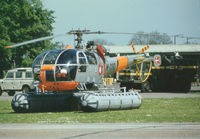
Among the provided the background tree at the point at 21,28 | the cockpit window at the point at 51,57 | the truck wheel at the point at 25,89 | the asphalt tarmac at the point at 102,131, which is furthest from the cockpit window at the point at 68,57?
the background tree at the point at 21,28

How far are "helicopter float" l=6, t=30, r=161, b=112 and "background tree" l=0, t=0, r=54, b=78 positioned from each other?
2823 centimetres

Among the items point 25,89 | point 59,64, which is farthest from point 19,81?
point 59,64

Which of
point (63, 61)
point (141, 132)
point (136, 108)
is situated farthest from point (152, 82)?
point (141, 132)

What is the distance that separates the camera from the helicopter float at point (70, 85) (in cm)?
1592

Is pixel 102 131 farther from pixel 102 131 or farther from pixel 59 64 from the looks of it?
pixel 59 64

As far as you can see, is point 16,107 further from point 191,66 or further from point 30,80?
point 191,66

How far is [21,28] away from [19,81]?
16216 mm

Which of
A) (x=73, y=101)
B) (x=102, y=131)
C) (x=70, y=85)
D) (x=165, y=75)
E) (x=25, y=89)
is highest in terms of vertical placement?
(x=165, y=75)

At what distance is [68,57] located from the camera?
16297mm

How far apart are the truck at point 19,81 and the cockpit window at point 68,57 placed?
14843 mm

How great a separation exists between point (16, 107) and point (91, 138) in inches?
300

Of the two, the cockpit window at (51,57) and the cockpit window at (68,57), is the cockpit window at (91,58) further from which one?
the cockpit window at (51,57)

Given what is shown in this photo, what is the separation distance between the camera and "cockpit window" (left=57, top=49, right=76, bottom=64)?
634 inches

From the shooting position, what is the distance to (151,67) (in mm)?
34406
